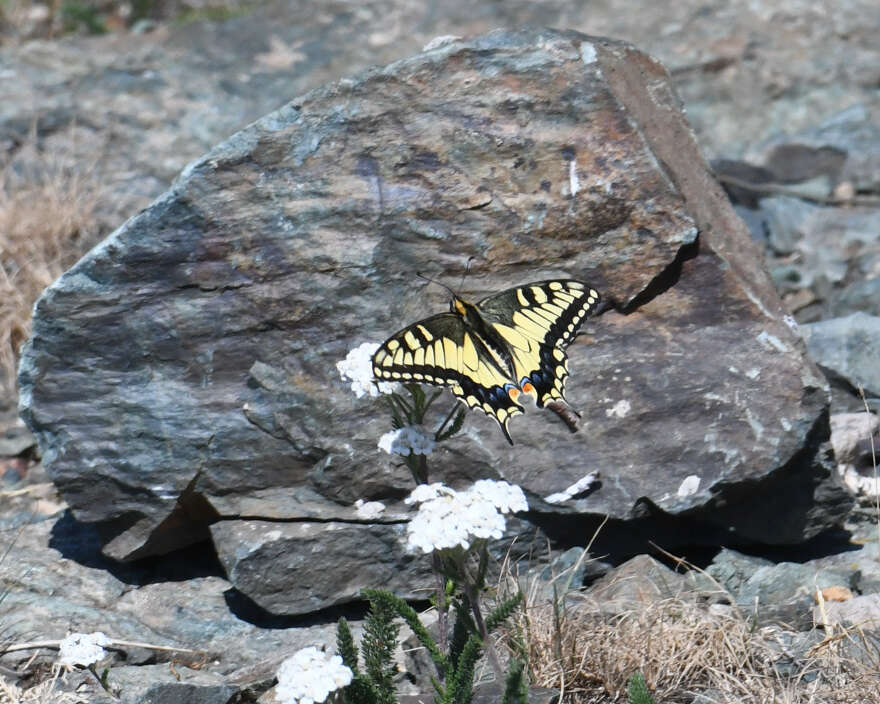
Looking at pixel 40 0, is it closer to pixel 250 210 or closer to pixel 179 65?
pixel 179 65

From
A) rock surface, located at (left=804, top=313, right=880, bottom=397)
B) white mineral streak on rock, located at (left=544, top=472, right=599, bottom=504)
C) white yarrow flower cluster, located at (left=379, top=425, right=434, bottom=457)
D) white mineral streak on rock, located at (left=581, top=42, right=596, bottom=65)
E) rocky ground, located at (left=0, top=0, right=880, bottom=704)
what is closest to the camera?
white yarrow flower cluster, located at (left=379, top=425, right=434, bottom=457)

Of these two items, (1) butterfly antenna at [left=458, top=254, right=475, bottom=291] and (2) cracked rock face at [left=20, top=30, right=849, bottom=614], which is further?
(1) butterfly antenna at [left=458, top=254, right=475, bottom=291]

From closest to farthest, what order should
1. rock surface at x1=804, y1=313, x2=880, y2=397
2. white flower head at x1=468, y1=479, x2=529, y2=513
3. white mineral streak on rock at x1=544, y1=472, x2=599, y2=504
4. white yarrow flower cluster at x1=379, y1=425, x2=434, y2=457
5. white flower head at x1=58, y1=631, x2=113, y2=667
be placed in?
white flower head at x1=468, y1=479, x2=529, y2=513
white yarrow flower cluster at x1=379, y1=425, x2=434, y2=457
white flower head at x1=58, y1=631, x2=113, y2=667
white mineral streak on rock at x1=544, y1=472, x2=599, y2=504
rock surface at x1=804, y1=313, x2=880, y2=397

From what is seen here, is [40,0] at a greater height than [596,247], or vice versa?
[596,247]

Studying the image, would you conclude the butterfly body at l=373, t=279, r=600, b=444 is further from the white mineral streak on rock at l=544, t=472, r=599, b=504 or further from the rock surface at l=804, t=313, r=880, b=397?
the rock surface at l=804, t=313, r=880, b=397

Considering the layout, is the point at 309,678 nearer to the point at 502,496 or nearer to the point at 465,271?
the point at 502,496

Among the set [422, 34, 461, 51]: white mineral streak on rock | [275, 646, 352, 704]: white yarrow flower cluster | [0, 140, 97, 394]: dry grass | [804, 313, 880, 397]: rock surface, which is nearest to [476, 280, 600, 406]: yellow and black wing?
[275, 646, 352, 704]: white yarrow flower cluster

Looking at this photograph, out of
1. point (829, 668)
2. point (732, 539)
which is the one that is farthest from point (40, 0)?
point (829, 668)
